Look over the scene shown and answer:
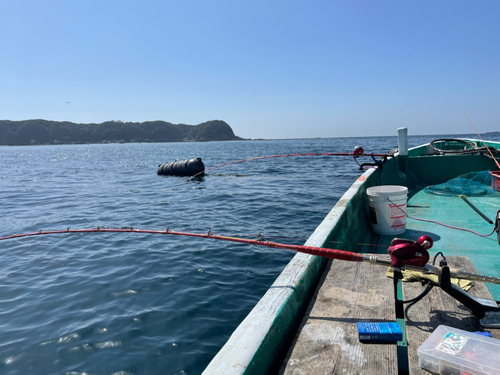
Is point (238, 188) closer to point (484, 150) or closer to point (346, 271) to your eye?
point (484, 150)

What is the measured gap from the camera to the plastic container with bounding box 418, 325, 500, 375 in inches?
64.6

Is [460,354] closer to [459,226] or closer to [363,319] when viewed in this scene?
[363,319]

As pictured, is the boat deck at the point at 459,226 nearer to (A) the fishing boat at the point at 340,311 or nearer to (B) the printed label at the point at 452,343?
(A) the fishing boat at the point at 340,311

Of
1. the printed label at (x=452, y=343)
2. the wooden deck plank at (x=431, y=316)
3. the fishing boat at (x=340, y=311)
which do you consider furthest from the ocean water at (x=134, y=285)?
the printed label at (x=452, y=343)

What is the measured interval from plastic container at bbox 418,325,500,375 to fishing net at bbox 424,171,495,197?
6418mm

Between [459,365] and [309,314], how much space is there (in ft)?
3.30

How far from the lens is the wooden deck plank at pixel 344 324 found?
1900 millimetres

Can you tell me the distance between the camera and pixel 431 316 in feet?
7.73

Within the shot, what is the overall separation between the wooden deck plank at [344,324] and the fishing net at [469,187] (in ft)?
17.9

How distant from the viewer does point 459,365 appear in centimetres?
169

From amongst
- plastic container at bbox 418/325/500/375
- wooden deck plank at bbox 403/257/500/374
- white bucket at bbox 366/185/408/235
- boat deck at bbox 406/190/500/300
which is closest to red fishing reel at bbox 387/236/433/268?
wooden deck plank at bbox 403/257/500/374

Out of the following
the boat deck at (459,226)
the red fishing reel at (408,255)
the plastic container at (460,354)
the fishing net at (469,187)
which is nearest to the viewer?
the plastic container at (460,354)

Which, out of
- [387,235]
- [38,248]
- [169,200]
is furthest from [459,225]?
[169,200]

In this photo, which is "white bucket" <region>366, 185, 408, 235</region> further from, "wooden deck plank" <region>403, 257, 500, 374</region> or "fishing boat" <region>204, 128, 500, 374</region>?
"wooden deck plank" <region>403, 257, 500, 374</region>
